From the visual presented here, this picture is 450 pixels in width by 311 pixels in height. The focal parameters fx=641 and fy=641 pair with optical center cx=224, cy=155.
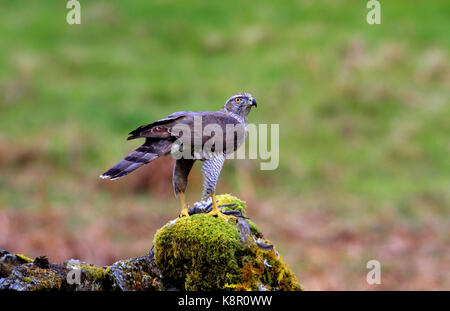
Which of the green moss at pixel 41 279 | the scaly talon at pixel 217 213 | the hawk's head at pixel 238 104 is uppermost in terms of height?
the hawk's head at pixel 238 104

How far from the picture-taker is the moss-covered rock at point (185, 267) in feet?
17.6

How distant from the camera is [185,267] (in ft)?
18.2

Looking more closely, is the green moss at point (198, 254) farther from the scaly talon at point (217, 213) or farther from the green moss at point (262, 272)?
the scaly talon at point (217, 213)

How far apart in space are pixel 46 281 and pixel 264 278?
1853 mm

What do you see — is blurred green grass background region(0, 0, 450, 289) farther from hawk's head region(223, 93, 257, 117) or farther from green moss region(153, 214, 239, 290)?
green moss region(153, 214, 239, 290)

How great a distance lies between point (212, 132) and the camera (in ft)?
20.1

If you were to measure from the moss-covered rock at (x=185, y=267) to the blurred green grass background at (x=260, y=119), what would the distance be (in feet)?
25.6

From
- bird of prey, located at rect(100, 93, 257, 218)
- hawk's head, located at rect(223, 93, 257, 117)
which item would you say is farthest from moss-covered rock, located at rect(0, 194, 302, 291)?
hawk's head, located at rect(223, 93, 257, 117)

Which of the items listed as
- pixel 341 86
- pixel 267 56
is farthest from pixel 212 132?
pixel 267 56

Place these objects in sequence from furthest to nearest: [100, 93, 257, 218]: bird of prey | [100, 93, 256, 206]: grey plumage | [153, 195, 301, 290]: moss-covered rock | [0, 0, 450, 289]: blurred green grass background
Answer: [0, 0, 450, 289]: blurred green grass background < [100, 93, 257, 218]: bird of prey < [100, 93, 256, 206]: grey plumage < [153, 195, 301, 290]: moss-covered rock

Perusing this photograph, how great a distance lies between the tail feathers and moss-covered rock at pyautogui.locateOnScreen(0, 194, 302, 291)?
636 millimetres

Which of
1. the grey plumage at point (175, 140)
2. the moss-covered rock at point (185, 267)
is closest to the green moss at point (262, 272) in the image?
the moss-covered rock at point (185, 267)

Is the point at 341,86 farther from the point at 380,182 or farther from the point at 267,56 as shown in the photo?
the point at 380,182

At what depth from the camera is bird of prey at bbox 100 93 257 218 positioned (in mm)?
5824
